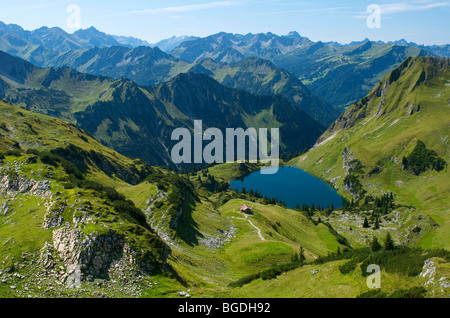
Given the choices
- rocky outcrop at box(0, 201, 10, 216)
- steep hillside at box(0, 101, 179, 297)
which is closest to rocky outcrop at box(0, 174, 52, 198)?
steep hillside at box(0, 101, 179, 297)

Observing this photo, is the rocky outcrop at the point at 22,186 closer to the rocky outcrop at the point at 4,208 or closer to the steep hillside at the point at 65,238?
the steep hillside at the point at 65,238

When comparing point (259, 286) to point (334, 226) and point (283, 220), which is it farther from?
point (334, 226)

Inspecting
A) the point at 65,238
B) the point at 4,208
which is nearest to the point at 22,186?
Result: the point at 4,208

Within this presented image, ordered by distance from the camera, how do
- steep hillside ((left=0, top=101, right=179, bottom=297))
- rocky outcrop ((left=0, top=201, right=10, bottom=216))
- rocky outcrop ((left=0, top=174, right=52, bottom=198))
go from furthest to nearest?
rocky outcrop ((left=0, top=174, right=52, bottom=198)), rocky outcrop ((left=0, top=201, right=10, bottom=216)), steep hillside ((left=0, top=101, right=179, bottom=297))

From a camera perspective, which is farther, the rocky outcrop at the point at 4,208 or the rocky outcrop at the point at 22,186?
the rocky outcrop at the point at 22,186

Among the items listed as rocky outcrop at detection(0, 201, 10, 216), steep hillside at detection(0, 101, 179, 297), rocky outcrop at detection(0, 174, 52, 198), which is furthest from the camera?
rocky outcrop at detection(0, 174, 52, 198)

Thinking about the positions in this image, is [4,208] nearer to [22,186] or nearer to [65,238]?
[22,186]

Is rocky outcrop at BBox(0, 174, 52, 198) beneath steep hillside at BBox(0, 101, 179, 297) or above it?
above

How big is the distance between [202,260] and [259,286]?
3425 centimetres

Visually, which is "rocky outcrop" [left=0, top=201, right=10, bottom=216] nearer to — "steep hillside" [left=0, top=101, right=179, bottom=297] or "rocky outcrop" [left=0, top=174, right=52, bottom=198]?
"steep hillside" [left=0, top=101, right=179, bottom=297]

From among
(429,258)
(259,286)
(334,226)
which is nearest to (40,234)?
(259,286)

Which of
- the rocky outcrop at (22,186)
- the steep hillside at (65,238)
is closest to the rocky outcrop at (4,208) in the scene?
the steep hillside at (65,238)

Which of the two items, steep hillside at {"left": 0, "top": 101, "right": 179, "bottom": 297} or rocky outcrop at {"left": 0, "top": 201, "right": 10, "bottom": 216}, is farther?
rocky outcrop at {"left": 0, "top": 201, "right": 10, "bottom": 216}
